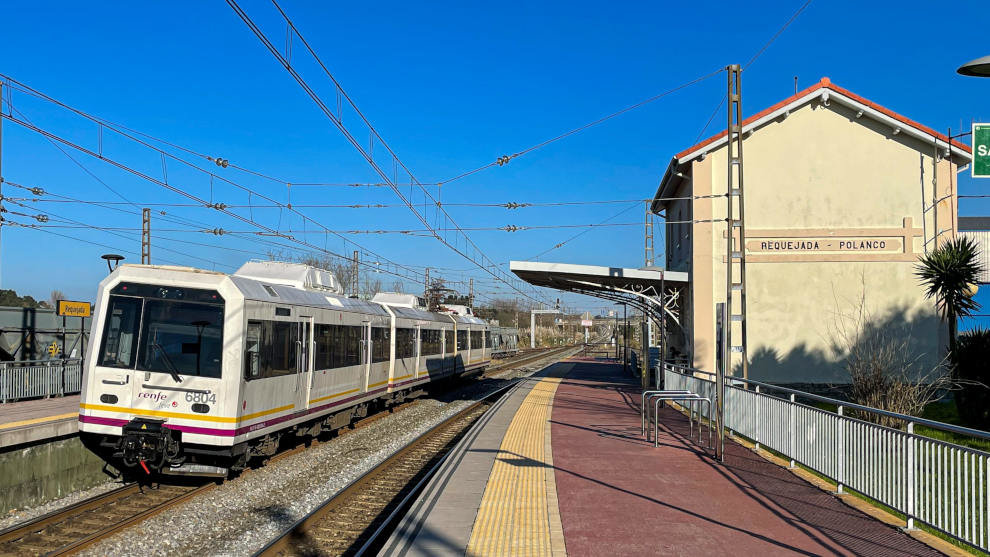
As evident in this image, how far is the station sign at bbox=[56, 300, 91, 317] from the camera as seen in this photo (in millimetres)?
19594

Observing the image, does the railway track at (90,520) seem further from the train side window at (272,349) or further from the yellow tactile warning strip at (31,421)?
the yellow tactile warning strip at (31,421)

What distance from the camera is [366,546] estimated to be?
7457mm

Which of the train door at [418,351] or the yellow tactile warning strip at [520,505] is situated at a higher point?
the train door at [418,351]

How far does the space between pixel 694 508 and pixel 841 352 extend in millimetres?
18709

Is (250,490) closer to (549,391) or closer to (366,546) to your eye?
(366,546)

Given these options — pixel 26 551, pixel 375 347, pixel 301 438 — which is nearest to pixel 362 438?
pixel 301 438

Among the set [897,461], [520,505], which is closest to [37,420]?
[520,505]

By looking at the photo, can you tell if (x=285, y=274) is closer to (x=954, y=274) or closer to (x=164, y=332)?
(x=164, y=332)

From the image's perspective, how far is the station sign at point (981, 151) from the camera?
11.1 metres

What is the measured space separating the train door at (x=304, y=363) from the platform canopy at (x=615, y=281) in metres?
11.2

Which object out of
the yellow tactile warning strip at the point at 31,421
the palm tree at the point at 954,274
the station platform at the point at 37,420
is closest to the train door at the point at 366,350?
the station platform at the point at 37,420

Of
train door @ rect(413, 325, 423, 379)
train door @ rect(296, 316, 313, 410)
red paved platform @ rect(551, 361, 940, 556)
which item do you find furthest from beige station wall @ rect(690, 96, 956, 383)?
train door @ rect(296, 316, 313, 410)

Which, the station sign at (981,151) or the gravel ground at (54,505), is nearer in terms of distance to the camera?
the gravel ground at (54,505)

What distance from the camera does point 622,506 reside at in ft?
27.3
